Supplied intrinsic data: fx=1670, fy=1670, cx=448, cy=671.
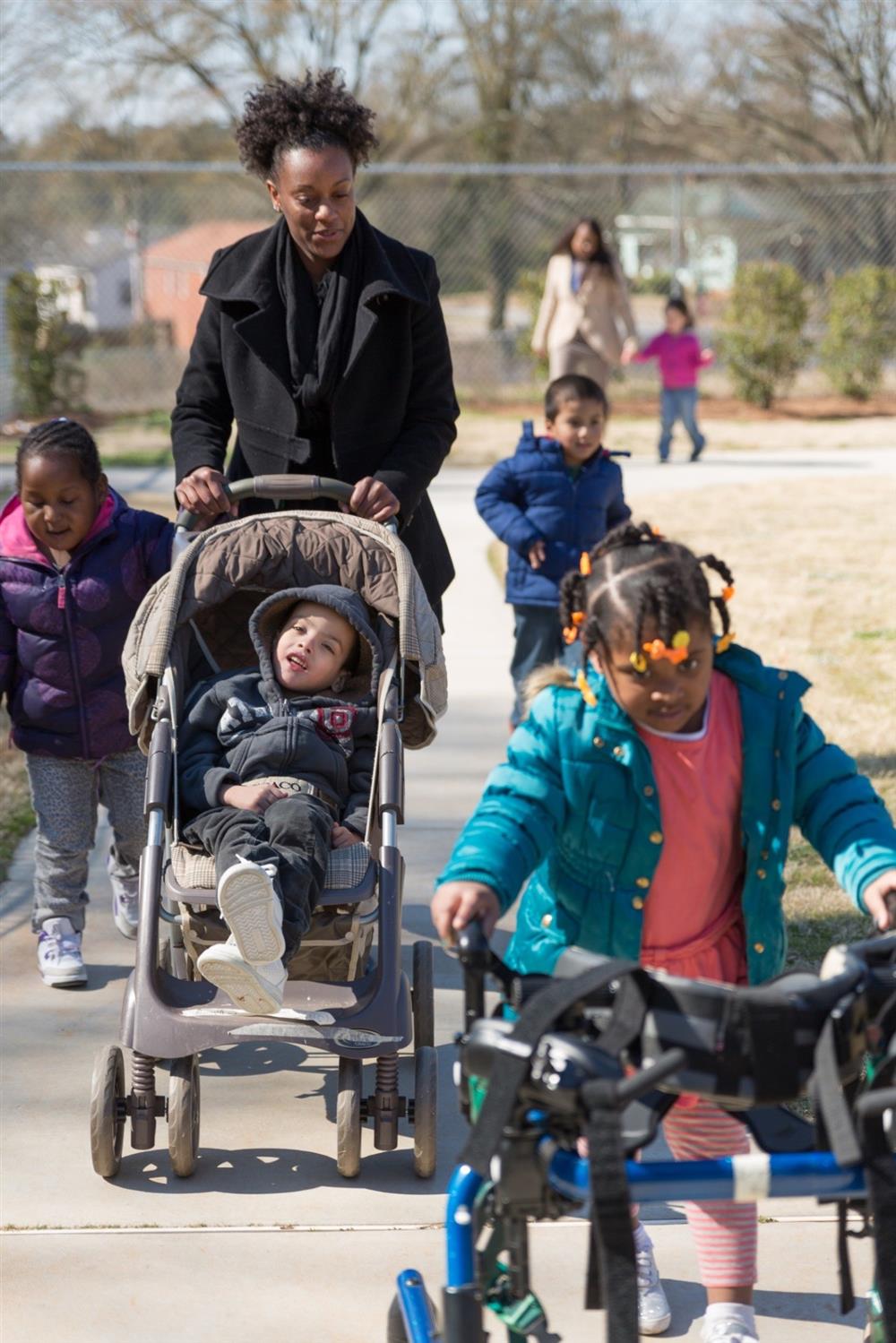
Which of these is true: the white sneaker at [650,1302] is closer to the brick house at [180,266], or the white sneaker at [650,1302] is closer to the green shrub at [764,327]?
the green shrub at [764,327]

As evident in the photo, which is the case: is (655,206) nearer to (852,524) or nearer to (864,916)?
(852,524)

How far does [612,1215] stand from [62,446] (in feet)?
9.43

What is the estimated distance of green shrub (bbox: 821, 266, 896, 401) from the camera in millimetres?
20375

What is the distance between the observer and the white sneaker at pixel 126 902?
453cm

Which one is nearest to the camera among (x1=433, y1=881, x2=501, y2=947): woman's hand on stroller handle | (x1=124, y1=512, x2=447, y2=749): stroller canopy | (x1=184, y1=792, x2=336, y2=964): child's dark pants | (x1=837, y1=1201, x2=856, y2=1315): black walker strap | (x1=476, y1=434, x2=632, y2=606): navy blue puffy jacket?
(x1=837, y1=1201, x2=856, y2=1315): black walker strap

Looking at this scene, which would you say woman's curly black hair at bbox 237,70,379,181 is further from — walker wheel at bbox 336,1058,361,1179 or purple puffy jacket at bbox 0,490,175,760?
walker wheel at bbox 336,1058,361,1179

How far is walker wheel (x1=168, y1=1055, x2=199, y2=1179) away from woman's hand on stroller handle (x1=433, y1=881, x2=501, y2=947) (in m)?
1.28

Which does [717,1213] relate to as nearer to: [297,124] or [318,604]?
[318,604]

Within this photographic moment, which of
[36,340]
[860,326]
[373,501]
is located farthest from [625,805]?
[860,326]

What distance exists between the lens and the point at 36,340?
672 inches

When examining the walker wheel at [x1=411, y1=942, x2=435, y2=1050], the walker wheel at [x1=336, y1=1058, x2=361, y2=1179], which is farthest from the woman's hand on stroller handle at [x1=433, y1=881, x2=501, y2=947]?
the walker wheel at [x1=411, y1=942, x2=435, y2=1050]

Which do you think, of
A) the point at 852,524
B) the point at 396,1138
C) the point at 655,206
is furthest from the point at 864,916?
the point at 655,206

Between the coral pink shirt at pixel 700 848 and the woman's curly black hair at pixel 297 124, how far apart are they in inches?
76.9

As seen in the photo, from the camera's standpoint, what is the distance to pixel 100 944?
465 centimetres
